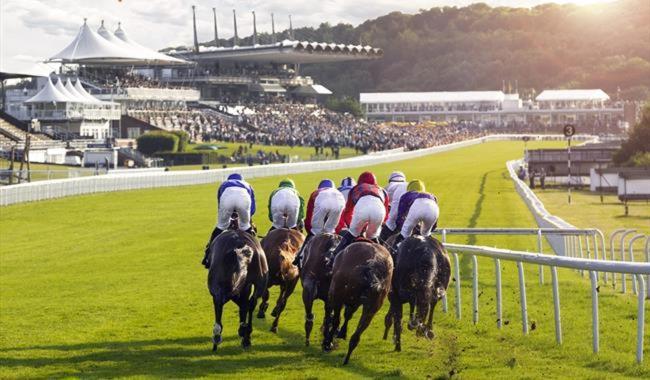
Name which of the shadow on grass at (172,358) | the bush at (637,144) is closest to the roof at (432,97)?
the bush at (637,144)

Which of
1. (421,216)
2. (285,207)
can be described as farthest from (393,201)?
(421,216)

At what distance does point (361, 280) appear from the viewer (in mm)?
10734

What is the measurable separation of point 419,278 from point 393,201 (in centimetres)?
276

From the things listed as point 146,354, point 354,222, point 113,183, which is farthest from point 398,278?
point 113,183

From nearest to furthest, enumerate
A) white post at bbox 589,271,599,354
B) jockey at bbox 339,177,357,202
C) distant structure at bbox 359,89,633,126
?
white post at bbox 589,271,599,354 < jockey at bbox 339,177,357,202 < distant structure at bbox 359,89,633,126

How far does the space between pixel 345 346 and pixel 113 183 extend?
105ft

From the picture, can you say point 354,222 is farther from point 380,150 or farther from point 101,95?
point 101,95

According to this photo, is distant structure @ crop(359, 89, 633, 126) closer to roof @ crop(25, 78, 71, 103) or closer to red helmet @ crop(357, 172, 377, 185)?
roof @ crop(25, 78, 71, 103)

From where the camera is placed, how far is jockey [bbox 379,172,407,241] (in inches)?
529

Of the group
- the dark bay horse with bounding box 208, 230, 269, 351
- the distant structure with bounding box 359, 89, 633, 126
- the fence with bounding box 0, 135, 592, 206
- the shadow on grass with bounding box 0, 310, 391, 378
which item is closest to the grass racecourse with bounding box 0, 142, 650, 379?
the shadow on grass with bounding box 0, 310, 391, 378

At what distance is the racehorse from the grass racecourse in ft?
1.02

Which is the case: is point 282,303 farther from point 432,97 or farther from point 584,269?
point 432,97

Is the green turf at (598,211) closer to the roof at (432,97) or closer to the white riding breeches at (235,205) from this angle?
the white riding breeches at (235,205)

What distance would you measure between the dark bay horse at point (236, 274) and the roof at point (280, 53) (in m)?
112
